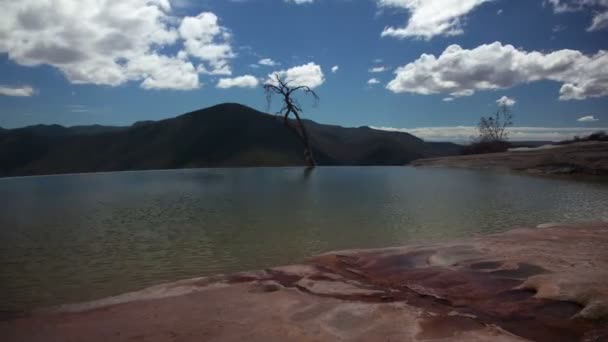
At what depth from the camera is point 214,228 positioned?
1627 cm

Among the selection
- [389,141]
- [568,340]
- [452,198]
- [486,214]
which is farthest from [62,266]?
[389,141]

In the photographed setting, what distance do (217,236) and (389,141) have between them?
111 metres

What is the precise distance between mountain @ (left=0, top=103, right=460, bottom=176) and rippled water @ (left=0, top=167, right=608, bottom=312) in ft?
215

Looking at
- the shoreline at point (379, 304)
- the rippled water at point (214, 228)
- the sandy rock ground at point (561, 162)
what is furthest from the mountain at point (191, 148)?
the shoreline at point (379, 304)

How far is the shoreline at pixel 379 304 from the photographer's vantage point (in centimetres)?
561

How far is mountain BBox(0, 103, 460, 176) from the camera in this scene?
9981cm

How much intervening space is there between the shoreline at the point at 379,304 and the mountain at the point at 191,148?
80.4 metres

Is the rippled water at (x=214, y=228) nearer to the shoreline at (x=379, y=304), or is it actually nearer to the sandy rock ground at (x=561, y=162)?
the shoreline at (x=379, y=304)

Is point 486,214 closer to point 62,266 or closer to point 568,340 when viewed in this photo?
point 568,340

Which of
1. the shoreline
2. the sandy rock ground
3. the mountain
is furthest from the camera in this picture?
the mountain

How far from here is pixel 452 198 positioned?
2316 cm

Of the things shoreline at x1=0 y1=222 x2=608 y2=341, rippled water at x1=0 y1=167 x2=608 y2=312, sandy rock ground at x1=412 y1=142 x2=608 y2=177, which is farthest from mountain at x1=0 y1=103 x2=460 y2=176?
shoreline at x1=0 y1=222 x2=608 y2=341

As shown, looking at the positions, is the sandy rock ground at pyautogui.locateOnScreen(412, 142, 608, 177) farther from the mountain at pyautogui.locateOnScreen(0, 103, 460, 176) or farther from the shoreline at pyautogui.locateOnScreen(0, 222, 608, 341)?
the mountain at pyautogui.locateOnScreen(0, 103, 460, 176)

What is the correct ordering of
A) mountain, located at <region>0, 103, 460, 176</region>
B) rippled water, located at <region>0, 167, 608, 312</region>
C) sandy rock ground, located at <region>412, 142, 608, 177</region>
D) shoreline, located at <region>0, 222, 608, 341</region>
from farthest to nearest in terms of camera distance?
1. mountain, located at <region>0, 103, 460, 176</region>
2. sandy rock ground, located at <region>412, 142, 608, 177</region>
3. rippled water, located at <region>0, 167, 608, 312</region>
4. shoreline, located at <region>0, 222, 608, 341</region>
